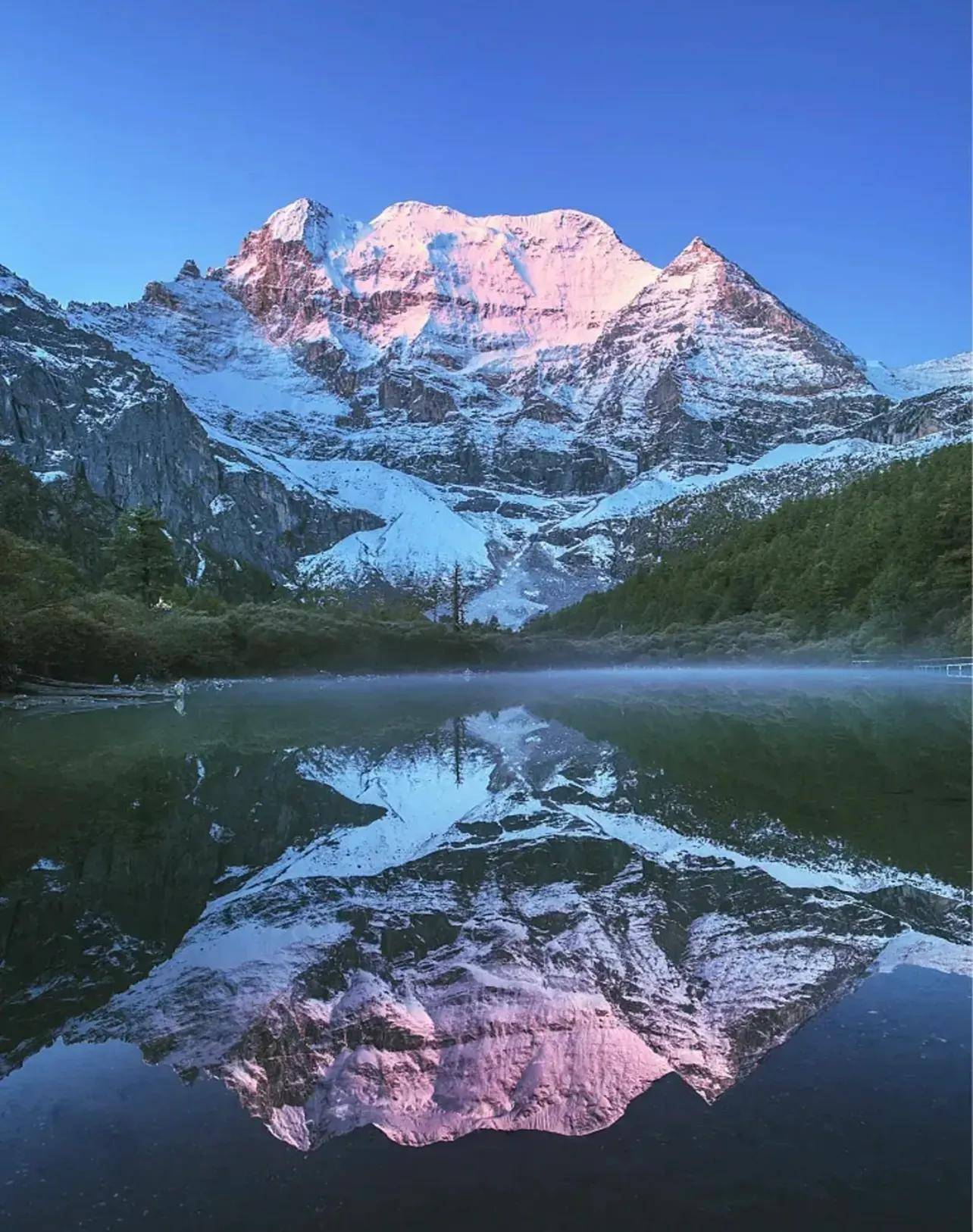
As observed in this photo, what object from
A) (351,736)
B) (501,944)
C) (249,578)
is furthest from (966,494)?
(249,578)

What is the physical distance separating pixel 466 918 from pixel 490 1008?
1.79 meters

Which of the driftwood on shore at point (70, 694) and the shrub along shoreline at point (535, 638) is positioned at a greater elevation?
the shrub along shoreline at point (535, 638)

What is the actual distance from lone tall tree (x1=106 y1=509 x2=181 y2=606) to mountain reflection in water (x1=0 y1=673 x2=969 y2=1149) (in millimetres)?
49625

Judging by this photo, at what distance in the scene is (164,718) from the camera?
94.9 feet

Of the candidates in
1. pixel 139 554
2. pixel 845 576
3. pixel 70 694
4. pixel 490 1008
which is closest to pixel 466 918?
pixel 490 1008

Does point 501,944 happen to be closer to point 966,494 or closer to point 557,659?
point 966,494

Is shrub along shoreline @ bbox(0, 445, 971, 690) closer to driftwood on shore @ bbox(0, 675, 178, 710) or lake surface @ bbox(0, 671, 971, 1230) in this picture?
driftwood on shore @ bbox(0, 675, 178, 710)

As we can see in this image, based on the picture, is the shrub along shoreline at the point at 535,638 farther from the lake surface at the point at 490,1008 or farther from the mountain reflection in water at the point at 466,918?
the lake surface at the point at 490,1008

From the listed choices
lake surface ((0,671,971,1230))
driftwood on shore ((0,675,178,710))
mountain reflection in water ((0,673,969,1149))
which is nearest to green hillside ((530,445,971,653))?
mountain reflection in water ((0,673,969,1149))

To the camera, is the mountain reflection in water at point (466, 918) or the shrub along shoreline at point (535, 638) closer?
the mountain reflection in water at point (466, 918)

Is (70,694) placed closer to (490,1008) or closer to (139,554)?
(139,554)

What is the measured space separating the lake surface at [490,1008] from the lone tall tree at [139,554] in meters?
53.1

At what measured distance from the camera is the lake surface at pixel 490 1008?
381 centimetres

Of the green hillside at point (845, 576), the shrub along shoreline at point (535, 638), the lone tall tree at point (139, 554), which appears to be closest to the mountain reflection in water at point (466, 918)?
the shrub along shoreline at point (535, 638)
